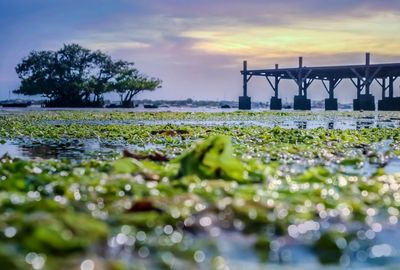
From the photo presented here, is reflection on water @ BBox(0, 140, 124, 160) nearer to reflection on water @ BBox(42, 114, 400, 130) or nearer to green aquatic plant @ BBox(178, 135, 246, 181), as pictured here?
green aquatic plant @ BBox(178, 135, 246, 181)

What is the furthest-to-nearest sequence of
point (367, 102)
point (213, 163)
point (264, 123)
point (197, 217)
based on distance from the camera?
point (367, 102)
point (264, 123)
point (213, 163)
point (197, 217)

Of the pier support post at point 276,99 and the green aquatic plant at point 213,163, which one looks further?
the pier support post at point 276,99

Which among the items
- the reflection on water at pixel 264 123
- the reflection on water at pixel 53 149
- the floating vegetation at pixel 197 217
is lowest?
the reflection on water at pixel 264 123

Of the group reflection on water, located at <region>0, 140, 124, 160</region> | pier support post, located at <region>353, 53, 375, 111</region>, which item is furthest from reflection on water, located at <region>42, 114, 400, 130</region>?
pier support post, located at <region>353, 53, 375, 111</region>

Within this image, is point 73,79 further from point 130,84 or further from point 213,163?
point 213,163

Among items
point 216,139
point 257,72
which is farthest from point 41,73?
point 216,139

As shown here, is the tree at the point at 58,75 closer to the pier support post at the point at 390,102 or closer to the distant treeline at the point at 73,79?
the distant treeline at the point at 73,79

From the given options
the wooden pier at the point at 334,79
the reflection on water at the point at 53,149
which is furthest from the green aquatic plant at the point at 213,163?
the wooden pier at the point at 334,79

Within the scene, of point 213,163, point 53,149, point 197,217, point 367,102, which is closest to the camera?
point 197,217

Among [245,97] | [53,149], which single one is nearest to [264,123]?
[53,149]

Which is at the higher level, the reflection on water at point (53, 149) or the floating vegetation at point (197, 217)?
the floating vegetation at point (197, 217)

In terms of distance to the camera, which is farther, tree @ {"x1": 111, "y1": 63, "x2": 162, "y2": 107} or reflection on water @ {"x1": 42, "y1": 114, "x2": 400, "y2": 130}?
tree @ {"x1": 111, "y1": 63, "x2": 162, "y2": 107}

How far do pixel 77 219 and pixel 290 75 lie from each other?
64666 mm

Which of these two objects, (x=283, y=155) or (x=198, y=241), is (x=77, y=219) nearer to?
(x=198, y=241)
